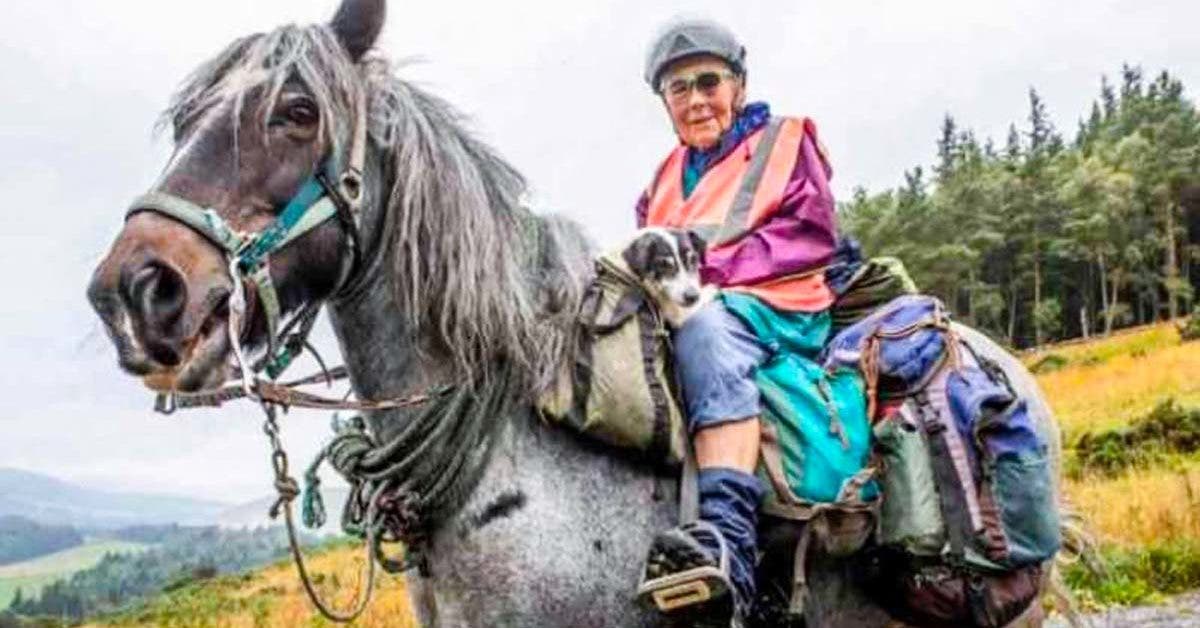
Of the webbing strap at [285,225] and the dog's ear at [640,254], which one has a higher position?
the webbing strap at [285,225]

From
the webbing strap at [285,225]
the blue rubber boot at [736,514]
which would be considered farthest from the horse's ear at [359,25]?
the blue rubber boot at [736,514]

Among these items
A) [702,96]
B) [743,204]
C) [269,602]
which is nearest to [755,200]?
[743,204]

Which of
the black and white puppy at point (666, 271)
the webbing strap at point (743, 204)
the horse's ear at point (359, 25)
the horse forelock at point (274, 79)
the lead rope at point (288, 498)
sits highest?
the horse's ear at point (359, 25)

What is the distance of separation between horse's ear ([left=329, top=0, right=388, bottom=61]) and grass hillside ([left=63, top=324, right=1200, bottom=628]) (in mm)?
1903

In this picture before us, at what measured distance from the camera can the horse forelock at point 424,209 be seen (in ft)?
10.3

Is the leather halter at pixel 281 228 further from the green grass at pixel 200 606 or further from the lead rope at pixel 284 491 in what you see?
the green grass at pixel 200 606

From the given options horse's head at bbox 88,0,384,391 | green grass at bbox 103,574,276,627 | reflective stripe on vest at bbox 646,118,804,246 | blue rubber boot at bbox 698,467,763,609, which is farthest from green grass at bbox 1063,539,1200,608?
green grass at bbox 103,574,276,627

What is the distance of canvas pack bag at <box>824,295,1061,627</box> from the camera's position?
11.6 ft

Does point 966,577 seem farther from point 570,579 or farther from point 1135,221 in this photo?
point 1135,221

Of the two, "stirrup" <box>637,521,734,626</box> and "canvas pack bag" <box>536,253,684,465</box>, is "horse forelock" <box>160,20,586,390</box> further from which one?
"stirrup" <box>637,521,734,626</box>

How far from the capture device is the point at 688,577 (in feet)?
9.36

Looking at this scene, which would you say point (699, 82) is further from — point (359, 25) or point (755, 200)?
point (359, 25)

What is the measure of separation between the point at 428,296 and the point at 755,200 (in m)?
1.04

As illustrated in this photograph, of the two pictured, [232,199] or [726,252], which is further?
[726,252]
